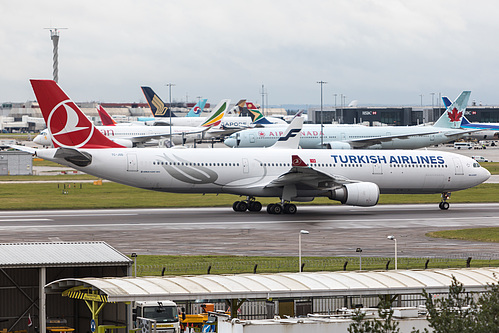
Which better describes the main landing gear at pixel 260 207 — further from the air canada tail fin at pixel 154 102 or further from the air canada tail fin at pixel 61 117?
the air canada tail fin at pixel 154 102

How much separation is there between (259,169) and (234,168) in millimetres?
1685

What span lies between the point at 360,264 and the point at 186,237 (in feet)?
39.4

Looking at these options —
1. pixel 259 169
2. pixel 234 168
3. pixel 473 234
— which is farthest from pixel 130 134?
pixel 473 234

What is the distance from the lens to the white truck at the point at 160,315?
61.7ft

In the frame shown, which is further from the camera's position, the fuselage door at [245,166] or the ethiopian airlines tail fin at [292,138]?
the ethiopian airlines tail fin at [292,138]

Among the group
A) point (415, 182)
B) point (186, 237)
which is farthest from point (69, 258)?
point (415, 182)

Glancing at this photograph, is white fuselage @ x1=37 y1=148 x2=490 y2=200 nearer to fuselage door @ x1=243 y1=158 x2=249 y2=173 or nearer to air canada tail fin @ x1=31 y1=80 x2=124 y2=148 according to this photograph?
fuselage door @ x1=243 y1=158 x2=249 y2=173

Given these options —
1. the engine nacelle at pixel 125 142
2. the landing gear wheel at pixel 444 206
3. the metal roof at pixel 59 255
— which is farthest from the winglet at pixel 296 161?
the engine nacelle at pixel 125 142

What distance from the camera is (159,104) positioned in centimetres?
16862

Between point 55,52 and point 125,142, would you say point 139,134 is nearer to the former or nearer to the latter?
point 125,142

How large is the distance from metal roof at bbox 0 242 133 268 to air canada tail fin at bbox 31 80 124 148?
23.2 meters

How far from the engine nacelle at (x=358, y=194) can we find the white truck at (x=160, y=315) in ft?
93.6

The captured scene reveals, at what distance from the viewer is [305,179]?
47219mm

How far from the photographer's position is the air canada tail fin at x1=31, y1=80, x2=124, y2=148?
46.6 meters
